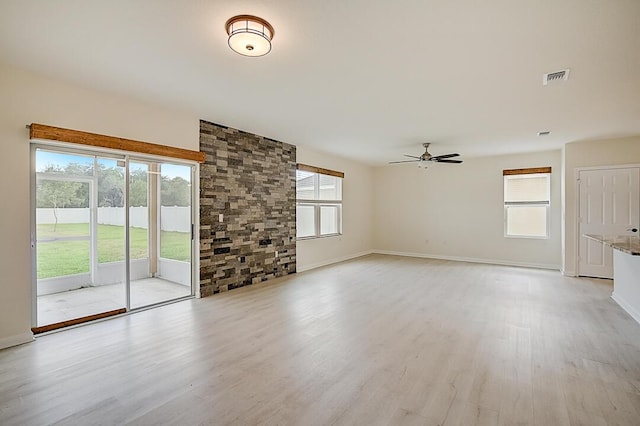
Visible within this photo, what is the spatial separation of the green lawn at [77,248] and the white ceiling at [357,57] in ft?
5.79

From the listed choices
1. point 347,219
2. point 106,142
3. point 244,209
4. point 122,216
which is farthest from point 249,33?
point 347,219

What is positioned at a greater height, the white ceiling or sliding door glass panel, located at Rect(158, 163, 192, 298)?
the white ceiling

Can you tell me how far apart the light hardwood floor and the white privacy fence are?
1193mm

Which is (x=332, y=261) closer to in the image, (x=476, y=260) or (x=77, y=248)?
(x=476, y=260)

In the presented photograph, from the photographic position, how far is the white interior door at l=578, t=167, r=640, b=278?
5.57m

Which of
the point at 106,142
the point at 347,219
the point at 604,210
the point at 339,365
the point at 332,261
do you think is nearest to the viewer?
the point at 339,365

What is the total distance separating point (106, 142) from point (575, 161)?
307 inches

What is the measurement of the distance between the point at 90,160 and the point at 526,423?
4794 mm

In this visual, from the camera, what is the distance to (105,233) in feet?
13.1

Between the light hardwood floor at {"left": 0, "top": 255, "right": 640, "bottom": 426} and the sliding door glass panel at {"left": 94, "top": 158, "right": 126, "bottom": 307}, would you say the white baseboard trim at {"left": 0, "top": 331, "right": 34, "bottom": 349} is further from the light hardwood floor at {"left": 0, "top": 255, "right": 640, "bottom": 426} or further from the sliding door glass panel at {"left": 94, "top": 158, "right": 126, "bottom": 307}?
the sliding door glass panel at {"left": 94, "top": 158, "right": 126, "bottom": 307}

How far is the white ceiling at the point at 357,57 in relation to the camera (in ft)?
7.02

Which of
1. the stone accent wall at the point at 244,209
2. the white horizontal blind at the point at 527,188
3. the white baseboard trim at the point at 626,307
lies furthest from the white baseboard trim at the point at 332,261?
the white baseboard trim at the point at 626,307

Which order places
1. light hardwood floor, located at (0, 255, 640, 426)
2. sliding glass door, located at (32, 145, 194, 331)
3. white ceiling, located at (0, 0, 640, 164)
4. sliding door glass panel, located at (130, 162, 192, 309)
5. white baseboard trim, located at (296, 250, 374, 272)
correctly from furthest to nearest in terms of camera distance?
white baseboard trim, located at (296, 250, 374, 272) → sliding door glass panel, located at (130, 162, 192, 309) → sliding glass door, located at (32, 145, 194, 331) → white ceiling, located at (0, 0, 640, 164) → light hardwood floor, located at (0, 255, 640, 426)

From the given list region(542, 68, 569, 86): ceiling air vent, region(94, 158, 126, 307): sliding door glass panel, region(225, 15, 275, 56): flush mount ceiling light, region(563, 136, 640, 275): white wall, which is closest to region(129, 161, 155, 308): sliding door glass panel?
region(94, 158, 126, 307): sliding door glass panel
